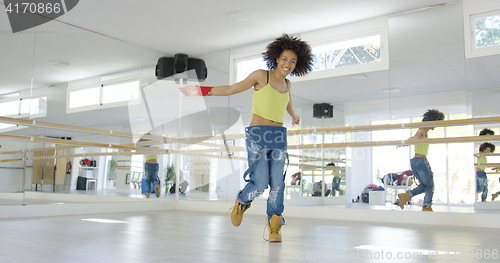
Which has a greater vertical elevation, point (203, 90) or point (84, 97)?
point (84, 97)

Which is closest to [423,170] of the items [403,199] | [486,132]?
[403,199]

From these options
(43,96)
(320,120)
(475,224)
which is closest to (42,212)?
(43,96)

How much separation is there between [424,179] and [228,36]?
301 cm

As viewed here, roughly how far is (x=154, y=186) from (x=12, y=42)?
2.40 meters

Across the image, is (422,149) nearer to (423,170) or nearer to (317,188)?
(423,170)

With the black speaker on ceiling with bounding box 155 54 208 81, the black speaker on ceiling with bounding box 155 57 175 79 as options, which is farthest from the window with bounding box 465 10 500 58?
the black speaker on ceiling with bounding box 155 57 175 79

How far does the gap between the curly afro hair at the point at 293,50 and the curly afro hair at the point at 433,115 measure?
1.93m

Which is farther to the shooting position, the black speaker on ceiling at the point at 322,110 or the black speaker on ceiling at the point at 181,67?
the black speaker on ceiling at the point at 181,67

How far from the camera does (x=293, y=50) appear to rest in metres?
2.52

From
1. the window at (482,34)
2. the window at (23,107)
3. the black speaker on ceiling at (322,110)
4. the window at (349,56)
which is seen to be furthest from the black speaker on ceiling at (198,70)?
the window at (482,34)

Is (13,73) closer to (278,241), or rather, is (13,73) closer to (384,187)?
(278,241)

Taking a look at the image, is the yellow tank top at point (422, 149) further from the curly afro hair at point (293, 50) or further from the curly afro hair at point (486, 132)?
the curly afro hair at point (293, 50)

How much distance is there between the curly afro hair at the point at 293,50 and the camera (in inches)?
99.4

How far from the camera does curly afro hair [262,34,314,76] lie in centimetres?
253
